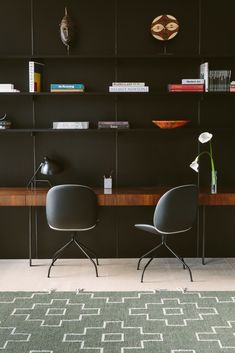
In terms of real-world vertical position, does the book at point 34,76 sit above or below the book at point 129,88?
above

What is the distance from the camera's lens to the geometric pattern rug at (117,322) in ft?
11.6

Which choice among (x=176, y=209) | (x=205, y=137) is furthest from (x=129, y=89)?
(x=176, y=209)

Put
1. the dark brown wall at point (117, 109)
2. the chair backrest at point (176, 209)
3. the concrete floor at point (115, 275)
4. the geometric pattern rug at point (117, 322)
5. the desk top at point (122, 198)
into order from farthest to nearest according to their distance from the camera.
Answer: the dark brown wall at point (117, 109) < the desk top at point (122, 198) < the chair backrest at point (176, 209) < the concrete floor at point (115, 275) < the geometric pattern rug at point (117, 322)

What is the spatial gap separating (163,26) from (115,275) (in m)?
2.63

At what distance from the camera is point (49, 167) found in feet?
18.3

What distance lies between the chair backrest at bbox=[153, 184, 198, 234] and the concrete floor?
1.65 ft

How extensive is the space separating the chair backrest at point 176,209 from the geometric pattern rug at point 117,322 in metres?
0.67

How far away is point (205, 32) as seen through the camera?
5.76 m

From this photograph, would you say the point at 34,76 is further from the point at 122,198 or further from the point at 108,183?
the point at 122,198

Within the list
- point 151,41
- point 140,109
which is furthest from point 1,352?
point 151,41

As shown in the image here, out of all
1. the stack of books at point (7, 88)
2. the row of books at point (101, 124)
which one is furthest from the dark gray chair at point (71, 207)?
the stack of books at point (7, 88)

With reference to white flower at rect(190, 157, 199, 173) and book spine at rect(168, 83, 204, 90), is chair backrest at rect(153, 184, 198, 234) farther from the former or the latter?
book spine at rect(168, 83, 204, 90)

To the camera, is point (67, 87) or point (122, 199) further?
point (67, 87)

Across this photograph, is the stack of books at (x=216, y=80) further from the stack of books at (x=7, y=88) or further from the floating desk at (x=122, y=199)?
the stack of books at (x=7, y=88)
